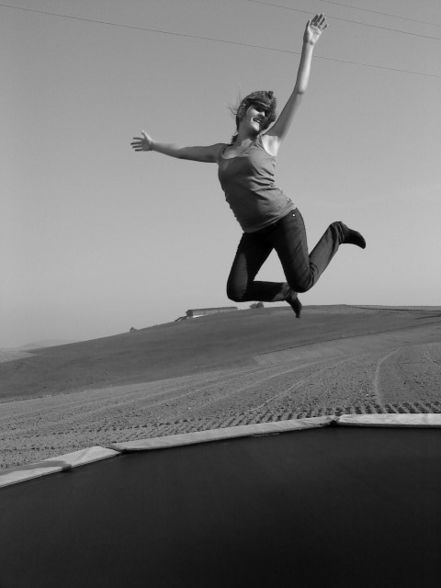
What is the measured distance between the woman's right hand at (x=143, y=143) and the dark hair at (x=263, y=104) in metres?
0.43

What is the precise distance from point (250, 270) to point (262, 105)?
68 cm

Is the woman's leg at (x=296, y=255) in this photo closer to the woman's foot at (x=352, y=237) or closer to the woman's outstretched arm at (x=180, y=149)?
the woman's foot at (x=352, y=237)

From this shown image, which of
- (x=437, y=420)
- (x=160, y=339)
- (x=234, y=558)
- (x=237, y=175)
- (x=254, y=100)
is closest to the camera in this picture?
(x=234, y=558)

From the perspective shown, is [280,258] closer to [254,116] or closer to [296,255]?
[296,255]

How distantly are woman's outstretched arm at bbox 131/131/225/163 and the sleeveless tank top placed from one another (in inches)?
5.9

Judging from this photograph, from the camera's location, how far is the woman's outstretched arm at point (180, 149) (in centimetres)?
240

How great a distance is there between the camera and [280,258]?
2277 millimetres

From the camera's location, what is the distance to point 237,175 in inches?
86.6

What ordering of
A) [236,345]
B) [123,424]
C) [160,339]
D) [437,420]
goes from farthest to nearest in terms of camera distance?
[160,339] < [236,345] < [123,424] < [437,420]

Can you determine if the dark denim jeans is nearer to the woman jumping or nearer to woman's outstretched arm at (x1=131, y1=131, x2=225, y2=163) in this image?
the woman jumping

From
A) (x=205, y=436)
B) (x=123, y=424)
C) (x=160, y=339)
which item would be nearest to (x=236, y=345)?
(x=160, y=339)

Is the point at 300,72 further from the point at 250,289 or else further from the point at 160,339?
the point at 160,339

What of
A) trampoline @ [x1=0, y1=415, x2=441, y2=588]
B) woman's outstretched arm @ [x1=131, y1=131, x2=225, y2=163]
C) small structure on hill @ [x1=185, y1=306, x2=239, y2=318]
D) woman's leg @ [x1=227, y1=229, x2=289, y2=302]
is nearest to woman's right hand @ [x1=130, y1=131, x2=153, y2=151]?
woman's outstretched arm @ [x1=131, y1=131, x2=225, y2=163]

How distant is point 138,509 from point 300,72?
1658mm
